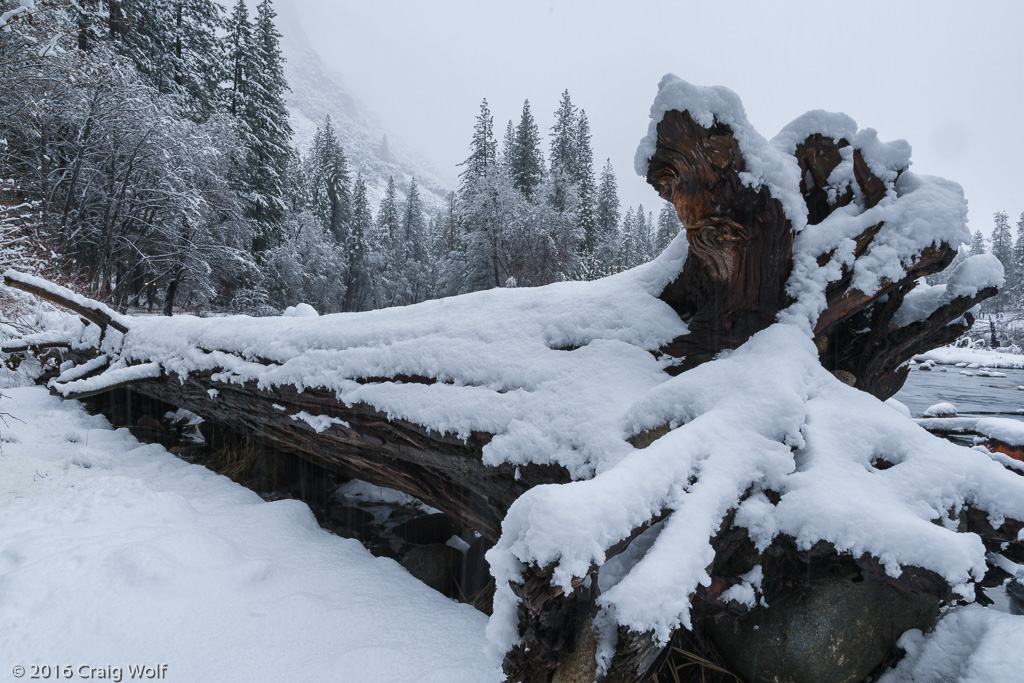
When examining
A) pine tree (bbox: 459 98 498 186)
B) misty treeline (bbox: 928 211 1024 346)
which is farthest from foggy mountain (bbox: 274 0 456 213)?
misty treeline (bbox: 928 211 1024 346)

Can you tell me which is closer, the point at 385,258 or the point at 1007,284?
the point at 385,258

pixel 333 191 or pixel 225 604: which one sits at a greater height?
pixel 333 191

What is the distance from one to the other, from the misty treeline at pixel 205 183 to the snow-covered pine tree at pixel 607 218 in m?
0.23

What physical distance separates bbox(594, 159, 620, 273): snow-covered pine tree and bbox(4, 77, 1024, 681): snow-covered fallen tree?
2969 cm

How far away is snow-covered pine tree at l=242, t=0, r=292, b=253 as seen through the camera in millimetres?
21578

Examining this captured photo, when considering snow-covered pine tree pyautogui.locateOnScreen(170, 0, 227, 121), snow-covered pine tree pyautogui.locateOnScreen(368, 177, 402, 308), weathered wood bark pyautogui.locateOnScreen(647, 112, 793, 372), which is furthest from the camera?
snow-covered pine tree pyautogui.locateOnScreen(368, 177, 402, 308)

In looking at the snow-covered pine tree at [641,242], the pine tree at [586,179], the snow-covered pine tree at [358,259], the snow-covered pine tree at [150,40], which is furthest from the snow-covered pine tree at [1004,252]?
the snow-covered pine tree at [150,40]

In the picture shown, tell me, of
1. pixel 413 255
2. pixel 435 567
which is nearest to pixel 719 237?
pixel 435 567

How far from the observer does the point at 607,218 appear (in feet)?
117

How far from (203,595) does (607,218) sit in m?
36.4

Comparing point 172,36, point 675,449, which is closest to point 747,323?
point 675,449

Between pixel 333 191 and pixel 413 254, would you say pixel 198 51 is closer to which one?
pixel 333 191

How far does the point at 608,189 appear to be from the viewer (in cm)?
3659

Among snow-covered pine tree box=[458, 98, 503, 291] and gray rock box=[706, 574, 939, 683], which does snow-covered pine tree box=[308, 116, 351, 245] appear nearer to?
snow-covered pine tree box=[458, 98, 503, 291]
